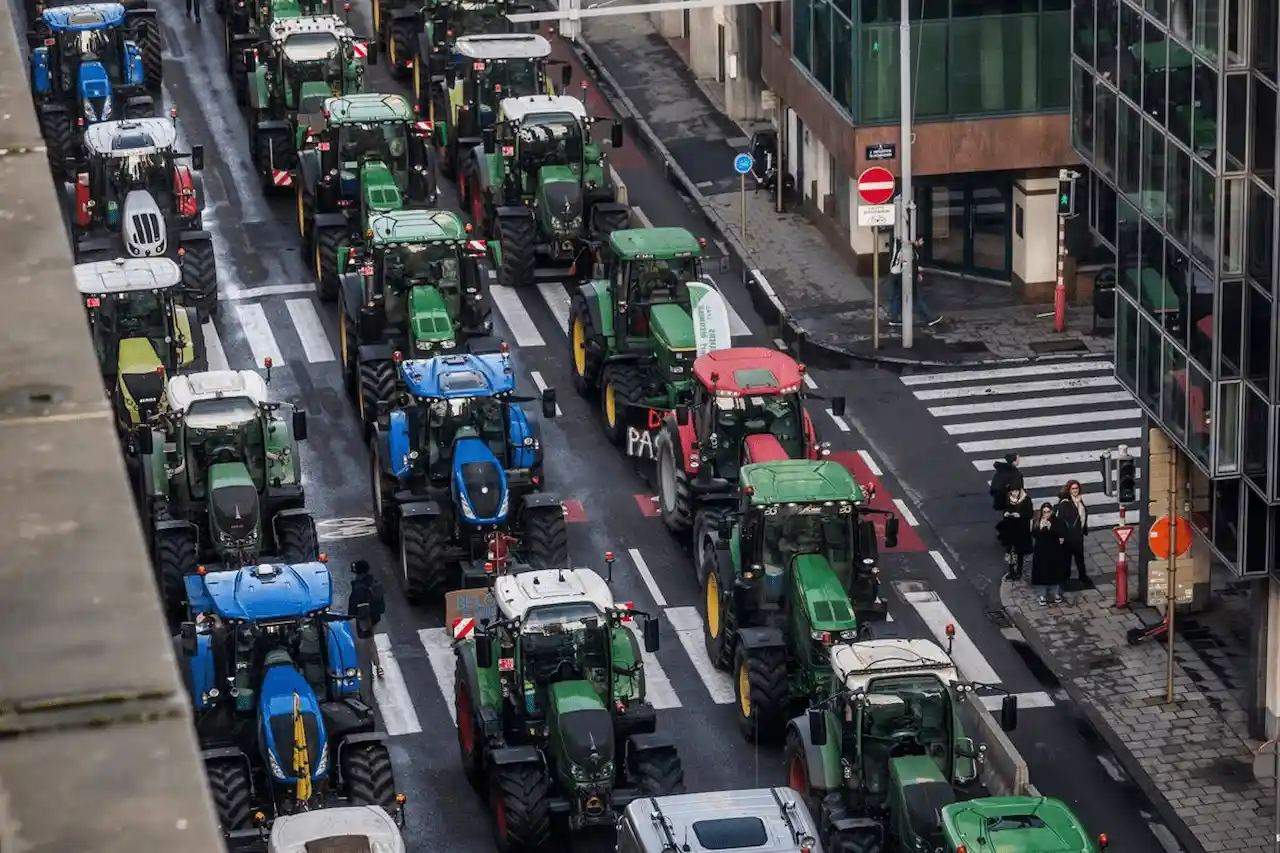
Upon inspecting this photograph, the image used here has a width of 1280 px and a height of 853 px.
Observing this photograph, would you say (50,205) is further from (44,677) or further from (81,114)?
(81,114)

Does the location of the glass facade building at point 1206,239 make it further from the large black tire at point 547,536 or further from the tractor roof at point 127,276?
the tractor roof at point 127,276

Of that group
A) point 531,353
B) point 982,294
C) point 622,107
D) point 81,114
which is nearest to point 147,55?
point 81,114

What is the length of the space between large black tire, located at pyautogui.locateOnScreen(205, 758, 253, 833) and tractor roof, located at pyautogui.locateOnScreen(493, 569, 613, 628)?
12.0 feet

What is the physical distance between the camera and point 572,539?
40312 millimetres

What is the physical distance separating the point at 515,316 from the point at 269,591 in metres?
21.5

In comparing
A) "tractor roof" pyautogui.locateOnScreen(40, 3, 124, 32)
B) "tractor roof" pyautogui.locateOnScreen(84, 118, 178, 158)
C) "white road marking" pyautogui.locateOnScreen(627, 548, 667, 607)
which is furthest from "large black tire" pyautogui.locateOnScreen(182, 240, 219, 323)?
"white road marking" pyautogui.locateOnScreen(627, 548, 667, 607)

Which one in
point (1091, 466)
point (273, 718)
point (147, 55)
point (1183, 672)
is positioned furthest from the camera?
point (147, 55)

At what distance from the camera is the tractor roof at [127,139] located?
5162 cm

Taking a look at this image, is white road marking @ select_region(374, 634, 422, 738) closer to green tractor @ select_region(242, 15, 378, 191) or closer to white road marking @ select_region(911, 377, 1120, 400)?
white road marking @ select_region(911, 377, 1120, 400)

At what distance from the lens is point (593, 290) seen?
146 feet

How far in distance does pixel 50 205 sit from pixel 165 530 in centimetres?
2896

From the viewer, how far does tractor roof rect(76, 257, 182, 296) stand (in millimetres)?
42031

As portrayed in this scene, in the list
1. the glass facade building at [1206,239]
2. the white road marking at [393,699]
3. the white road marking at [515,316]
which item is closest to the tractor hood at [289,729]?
the white road marking at [393,699]

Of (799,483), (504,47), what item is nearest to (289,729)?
(799,483)
